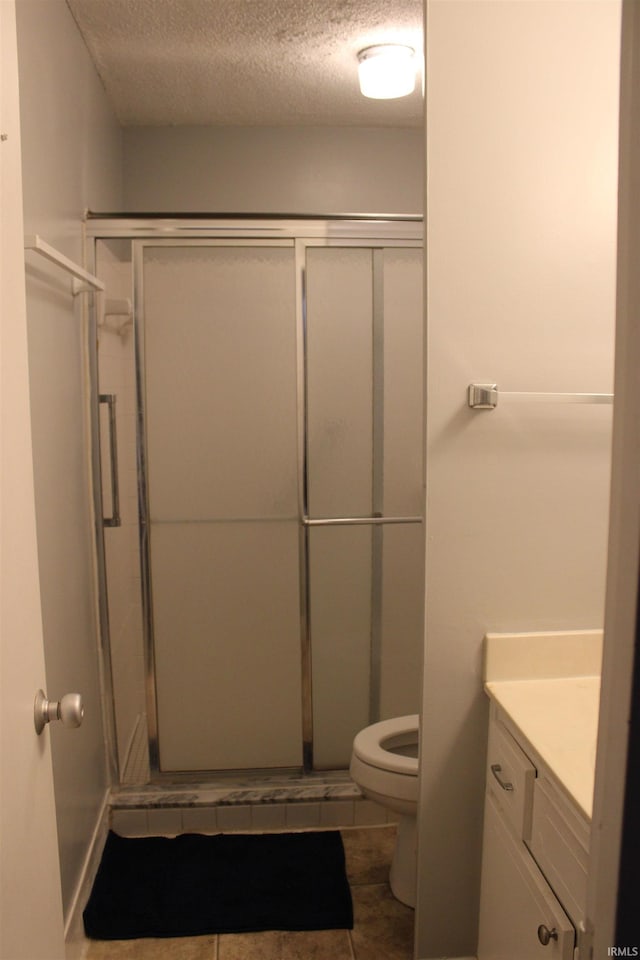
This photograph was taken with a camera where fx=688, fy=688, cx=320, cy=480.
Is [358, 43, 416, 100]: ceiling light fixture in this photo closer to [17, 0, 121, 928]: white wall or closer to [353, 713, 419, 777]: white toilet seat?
[17, 0, 121, 928]: white wall

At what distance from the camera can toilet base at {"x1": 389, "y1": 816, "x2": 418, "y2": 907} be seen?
6.64 ft

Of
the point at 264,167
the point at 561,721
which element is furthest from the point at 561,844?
the point at 264,167

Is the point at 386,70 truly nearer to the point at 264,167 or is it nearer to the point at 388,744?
the point at 264,167

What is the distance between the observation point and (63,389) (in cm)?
197

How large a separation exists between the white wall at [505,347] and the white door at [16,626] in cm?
86

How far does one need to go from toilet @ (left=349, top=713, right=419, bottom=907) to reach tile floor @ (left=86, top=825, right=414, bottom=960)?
0.27ft

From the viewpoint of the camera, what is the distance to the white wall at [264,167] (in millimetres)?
2941

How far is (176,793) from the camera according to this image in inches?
96.3

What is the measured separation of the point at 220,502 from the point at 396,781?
1.09 meters

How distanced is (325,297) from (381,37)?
85 centimetres

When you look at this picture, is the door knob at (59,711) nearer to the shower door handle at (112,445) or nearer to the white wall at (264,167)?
the shower door handle at (112,445)

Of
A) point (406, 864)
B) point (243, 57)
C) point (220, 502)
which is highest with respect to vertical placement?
point (243, 57)

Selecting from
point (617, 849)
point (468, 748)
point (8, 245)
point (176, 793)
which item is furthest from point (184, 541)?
point (617, 849)

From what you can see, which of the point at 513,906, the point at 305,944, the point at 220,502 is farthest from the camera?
the point at 220,502
